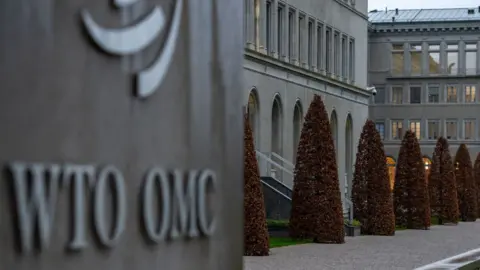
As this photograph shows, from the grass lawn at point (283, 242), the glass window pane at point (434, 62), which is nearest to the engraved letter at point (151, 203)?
the grass lawn at point (283, 242)

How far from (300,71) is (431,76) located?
37.5 metres

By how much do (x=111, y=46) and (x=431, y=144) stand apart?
79.1 meters

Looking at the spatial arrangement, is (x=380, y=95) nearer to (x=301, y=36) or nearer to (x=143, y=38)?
(x=301, y=36)

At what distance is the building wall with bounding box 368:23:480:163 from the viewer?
79062mm

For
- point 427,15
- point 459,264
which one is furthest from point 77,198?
point 427,15

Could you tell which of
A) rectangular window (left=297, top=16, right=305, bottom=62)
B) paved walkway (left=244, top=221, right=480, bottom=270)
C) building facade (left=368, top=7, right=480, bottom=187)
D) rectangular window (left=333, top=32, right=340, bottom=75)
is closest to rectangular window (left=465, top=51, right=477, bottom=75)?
building facade (left=368, top=7, right=480, bottom=187)

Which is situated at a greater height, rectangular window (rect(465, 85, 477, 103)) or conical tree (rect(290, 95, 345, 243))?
rectangular window (rect(465, 85, 477, 103))

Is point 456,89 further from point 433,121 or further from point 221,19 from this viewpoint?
point 221,19

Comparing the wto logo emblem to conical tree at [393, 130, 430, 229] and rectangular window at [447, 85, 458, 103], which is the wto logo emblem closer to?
conical tree at [393, 130, 430, 229]

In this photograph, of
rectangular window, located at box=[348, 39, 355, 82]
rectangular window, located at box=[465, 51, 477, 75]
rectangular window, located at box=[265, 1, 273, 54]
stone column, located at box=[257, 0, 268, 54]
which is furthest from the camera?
rectangular window, located at box=[465, 51, 477, 75]

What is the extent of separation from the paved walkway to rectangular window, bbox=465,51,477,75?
46.1m

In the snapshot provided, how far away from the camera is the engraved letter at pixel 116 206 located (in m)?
1.86

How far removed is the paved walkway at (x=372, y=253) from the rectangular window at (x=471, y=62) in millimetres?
46126

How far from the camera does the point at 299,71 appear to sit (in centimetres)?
4350
